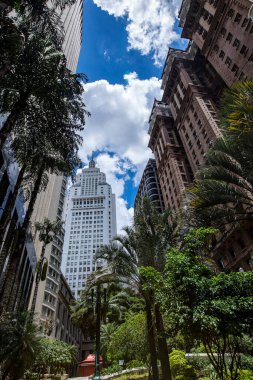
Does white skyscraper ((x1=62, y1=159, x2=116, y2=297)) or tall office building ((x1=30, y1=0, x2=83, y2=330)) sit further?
white skyscraper ((x1=62, y1=159, x2=116, y2=297))

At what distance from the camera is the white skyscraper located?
12441 centimetres

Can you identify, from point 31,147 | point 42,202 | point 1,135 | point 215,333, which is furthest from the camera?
point 42,202

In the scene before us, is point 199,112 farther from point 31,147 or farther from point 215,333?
point 215,333

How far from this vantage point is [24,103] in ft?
50.5

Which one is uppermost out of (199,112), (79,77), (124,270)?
(199,112)

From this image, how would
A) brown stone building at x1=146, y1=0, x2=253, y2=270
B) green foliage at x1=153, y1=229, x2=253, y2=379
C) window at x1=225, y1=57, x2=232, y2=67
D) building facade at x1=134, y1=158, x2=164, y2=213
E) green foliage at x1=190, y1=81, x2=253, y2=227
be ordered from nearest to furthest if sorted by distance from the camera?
green foliage at x1=153, y1=229, x2=253, y2=379, green foliage at x1=190, y1=81, x2=253, y2=227, brown stone building at x1=146, y1=0, x2=253, y2=270, window at x1=225, y1=57, x2=232, y2=67, building facade at x1=134, y1=158, x2=164, y2=213

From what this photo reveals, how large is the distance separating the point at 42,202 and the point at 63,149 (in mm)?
37408

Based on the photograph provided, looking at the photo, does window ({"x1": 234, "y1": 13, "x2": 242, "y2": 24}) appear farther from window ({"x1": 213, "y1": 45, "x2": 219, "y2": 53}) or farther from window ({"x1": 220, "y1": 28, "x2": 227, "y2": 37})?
window ({"x1": 213, "y1": 45, "x2": 219, "y2": 53})

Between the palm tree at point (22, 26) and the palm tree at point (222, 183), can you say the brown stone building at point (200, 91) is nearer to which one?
the palm tree at point (222, 183)

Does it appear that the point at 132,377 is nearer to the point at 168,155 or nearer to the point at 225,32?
the point at 225,32

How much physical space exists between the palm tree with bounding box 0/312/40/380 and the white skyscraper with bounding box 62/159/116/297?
97.7 metres

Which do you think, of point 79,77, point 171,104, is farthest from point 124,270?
point 171,104

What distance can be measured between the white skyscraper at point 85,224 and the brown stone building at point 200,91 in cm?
6252

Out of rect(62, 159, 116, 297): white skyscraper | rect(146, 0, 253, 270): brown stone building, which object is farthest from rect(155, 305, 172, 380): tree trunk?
rect(62, 159, 116, 297): white skyscraper
